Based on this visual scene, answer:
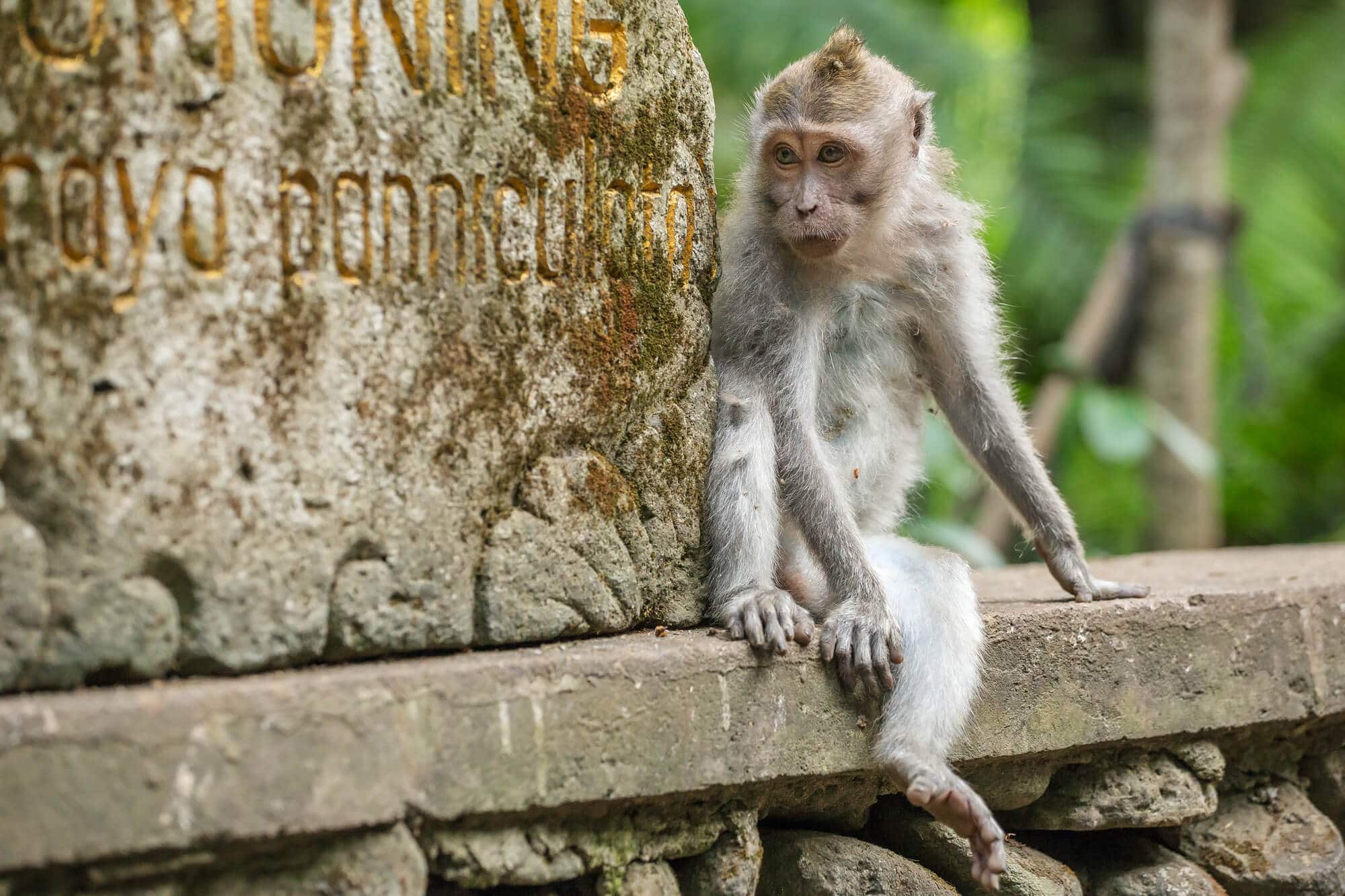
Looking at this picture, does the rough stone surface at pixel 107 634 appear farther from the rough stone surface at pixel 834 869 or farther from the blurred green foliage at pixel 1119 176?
the blurred green foliage at pixel 1119 176

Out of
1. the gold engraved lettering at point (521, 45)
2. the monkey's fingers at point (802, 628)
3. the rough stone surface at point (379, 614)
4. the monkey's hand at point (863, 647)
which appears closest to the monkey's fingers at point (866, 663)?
the monkey's hand at point (863, 647)

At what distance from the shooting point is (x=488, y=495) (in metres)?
3.00

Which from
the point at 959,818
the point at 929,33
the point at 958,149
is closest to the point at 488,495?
the point at 959,818

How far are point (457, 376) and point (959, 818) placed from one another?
150 cm

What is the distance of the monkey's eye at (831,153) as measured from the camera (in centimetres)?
375

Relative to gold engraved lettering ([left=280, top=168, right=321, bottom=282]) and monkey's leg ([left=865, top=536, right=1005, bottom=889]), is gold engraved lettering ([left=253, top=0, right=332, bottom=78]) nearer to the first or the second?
gold engraved lettering ([left=280, top=168, right=321, bottom=282])

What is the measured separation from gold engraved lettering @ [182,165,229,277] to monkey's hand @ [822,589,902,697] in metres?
1.59

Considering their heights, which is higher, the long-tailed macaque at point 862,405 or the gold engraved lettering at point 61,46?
the gold engraved lettering at point 61,46

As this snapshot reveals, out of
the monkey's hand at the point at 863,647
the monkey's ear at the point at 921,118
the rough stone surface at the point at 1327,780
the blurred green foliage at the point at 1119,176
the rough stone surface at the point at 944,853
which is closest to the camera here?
the monkey's hand at the point at 863,647

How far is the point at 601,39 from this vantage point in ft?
10.3

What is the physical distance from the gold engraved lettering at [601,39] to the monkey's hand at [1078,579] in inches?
72.9

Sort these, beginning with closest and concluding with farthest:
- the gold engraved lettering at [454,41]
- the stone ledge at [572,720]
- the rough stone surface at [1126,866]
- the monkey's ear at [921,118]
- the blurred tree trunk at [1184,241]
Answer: the stone ledge at [572,720] → the gold engraved lettering at [454,41] → the rough stone surface at [1126,866] → the monkey's ear at [921,118] → the blurred tree trunk at [1184,241]

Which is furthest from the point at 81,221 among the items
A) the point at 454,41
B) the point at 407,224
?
the point at 454,41

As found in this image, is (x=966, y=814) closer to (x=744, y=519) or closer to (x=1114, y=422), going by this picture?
(x=744, y=519)
